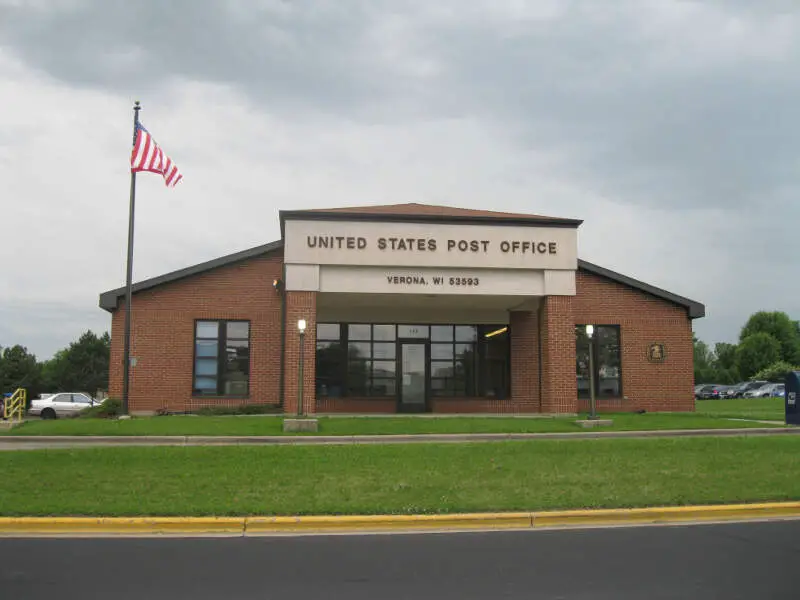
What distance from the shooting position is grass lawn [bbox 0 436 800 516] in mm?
9758

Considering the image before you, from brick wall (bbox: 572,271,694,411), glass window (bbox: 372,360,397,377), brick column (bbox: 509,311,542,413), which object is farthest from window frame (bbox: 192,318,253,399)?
brick wall (bbox: 572,271,694,411)

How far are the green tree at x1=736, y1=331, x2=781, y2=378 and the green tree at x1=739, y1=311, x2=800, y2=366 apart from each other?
2.48m

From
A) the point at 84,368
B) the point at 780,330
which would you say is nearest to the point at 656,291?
the point at 84,368

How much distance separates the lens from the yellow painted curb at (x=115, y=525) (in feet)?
29.3

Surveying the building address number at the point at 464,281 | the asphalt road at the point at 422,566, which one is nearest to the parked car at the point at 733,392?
the building address number at the point at 464,281

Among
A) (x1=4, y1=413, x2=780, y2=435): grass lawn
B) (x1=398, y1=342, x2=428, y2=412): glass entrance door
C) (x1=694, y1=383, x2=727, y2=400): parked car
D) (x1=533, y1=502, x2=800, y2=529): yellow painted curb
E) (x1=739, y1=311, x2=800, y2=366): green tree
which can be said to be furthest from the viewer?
(x1=739, y1=311, x2=800, y2=366): green tree

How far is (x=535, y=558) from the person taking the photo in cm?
763

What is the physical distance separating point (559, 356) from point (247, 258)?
391 inches

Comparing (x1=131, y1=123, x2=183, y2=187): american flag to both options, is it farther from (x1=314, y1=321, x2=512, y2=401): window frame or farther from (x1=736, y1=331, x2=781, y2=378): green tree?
(x1=736, y1=331, x2=781, y2=378): green tree

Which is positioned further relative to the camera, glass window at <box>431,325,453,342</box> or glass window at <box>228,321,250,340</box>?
glass window at <box>431,325,453,342</box>

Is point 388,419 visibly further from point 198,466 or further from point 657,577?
point 657,577

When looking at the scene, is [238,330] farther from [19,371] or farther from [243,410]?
[19,371]

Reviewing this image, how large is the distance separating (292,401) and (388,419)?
3182mm

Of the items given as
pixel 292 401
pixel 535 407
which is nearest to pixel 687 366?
pixel 535 407
